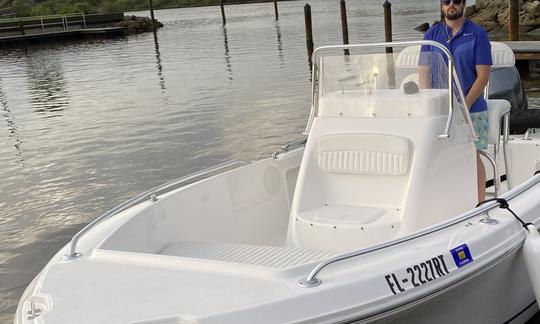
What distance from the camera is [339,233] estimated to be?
3.94 metres

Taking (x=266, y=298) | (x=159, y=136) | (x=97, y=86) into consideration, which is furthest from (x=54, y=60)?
(x=266, y=298)

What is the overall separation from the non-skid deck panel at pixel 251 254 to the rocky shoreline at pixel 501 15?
74.7 feet

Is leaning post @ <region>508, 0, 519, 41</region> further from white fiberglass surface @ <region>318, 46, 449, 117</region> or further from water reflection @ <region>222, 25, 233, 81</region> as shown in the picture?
white fiberglass surface @ <region>318, 46, 449, 117</region>

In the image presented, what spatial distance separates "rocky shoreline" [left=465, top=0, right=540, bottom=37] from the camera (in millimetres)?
25219

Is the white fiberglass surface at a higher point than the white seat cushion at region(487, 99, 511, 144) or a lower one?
higher

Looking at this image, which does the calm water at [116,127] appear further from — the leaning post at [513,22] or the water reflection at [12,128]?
the leaning post at [513,22]

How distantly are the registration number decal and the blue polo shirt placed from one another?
1.66 metres

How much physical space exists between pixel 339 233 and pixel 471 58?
1.51 metres

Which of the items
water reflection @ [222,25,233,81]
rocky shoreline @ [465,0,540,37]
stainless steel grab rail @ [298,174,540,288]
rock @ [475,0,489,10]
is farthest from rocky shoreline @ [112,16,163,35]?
stainless steel grab rail @ [298,174,540,288]

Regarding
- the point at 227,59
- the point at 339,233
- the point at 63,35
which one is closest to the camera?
the point at 339,233

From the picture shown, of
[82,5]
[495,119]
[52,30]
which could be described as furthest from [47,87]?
[82,5]

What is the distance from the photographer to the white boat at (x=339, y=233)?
2.82 metres

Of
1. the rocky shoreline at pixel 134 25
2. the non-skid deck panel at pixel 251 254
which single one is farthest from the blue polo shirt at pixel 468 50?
the rocky shoreline at pixel 134 25

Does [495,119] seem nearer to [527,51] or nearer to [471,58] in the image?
[471,58]
